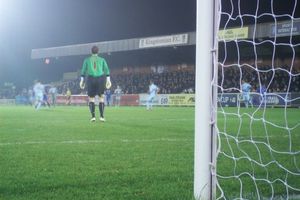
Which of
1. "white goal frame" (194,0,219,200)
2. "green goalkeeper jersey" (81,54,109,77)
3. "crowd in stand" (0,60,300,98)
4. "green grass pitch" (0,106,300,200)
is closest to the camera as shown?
"white goal frame" (194,0,219,200)

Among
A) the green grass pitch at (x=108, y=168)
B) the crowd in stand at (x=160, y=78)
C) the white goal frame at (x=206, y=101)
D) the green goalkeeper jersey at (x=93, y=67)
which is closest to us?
the white goal frame at (x=206, y=101)

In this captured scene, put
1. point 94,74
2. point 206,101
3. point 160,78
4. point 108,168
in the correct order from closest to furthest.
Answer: point 206,101 → point 108,168 → point 94,74 → point 160,78

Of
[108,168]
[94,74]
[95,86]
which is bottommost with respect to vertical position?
[108,168]

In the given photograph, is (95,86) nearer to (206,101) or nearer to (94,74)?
(94,74)

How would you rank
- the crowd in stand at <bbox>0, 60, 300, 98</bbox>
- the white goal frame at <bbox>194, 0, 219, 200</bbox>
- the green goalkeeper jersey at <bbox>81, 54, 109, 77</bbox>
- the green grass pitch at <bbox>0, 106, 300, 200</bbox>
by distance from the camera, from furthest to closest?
the crowd in stand at <bbox>0, 60, 300, 98</bbox>, the green goalkeeper jersey at <bbox>81, 54, 109, 77</bbox>, the green grass pitch at <bbox>0, 106, 300, 200</bbox>, the white goal frame at <bbox>194, 0, 219, 200</bbox>

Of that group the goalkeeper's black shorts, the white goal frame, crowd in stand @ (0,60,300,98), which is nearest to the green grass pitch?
the white goal frame

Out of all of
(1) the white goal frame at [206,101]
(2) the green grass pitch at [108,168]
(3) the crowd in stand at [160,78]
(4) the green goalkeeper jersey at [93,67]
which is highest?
(3) the crowd in stand at [160,78]

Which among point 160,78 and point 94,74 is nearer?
point 94,74

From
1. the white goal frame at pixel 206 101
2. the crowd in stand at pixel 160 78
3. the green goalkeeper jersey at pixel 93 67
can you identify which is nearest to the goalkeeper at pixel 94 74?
the green goalkeeper jersey at pixel 93 67

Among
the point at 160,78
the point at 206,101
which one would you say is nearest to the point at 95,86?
the point at 206,101

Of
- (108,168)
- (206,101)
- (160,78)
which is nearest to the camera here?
(206,101)

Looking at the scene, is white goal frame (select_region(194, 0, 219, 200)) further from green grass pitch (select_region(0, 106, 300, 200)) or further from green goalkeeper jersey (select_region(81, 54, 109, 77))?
green goalkeeper jersey (select_region(81, 54, 109, 77))

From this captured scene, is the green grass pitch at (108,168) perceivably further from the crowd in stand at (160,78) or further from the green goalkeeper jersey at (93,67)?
the crowd in stand at (160,78)

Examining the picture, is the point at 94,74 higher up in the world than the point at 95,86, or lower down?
higher up
